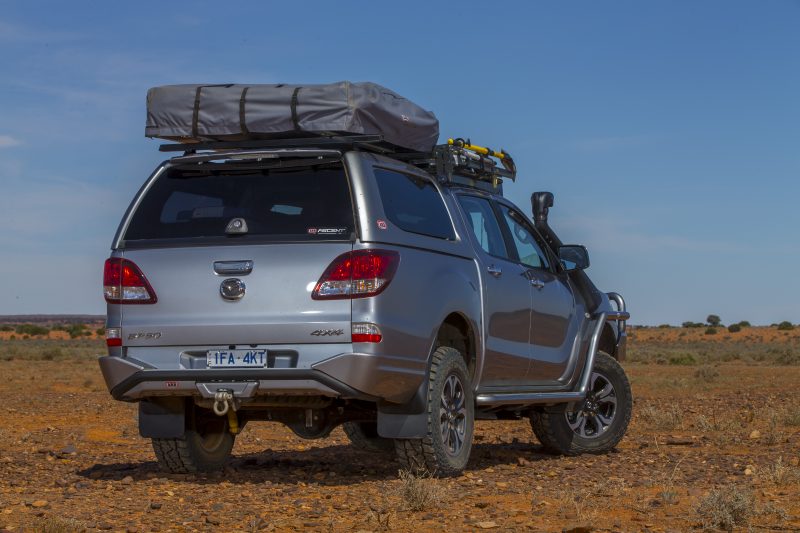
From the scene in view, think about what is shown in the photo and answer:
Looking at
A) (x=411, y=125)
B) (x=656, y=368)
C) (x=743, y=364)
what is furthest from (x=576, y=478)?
(x=743, y=364)

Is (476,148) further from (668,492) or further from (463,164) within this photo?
(668,492)

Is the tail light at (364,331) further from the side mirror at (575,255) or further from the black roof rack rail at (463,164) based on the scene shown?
the side mirror at (575,255)

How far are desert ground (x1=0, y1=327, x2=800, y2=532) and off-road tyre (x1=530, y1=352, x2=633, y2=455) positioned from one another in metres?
0.19

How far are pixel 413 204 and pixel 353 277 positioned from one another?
1166 millimetres

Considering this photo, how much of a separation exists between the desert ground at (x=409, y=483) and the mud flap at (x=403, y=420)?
372 millimetres

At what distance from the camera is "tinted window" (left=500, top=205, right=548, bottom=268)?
1004 cm

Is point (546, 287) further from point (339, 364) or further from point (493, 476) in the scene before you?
point (339, 364)

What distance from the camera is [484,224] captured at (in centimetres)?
959

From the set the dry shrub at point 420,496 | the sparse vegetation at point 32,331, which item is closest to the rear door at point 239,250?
the dry shrub at point 420,496

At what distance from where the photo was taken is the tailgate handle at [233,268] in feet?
25.3

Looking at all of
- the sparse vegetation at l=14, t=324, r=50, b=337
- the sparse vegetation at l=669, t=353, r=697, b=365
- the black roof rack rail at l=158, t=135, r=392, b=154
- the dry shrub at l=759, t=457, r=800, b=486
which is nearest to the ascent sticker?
the black roof rack rail at l=158, t=135, r=392, b=154

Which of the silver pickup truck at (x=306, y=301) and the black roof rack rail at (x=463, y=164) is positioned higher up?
the black roof rack rail at (x=463, y=164)

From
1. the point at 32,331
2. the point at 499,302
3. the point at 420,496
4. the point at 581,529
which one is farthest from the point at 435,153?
the point at 32,331

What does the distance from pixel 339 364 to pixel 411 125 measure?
204 centimetres
